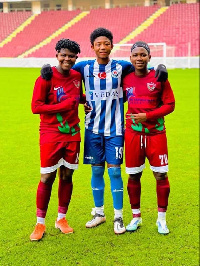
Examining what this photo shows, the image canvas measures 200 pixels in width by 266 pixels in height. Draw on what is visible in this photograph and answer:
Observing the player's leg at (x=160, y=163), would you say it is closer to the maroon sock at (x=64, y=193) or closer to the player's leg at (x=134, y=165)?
the player's leg at (x=134, y=165)

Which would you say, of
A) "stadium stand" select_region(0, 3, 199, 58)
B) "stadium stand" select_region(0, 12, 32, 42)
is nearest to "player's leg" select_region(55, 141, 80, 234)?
"stadium stand" select_region(0, 12, 32, 42)

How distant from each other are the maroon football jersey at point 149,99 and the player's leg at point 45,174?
0.59 meters

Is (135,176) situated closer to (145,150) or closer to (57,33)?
(145,150)

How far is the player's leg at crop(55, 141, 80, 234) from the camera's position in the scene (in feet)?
10.3

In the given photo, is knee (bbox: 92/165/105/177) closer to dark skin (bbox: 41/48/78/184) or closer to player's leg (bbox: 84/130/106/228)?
player's leg (bbox: 84/130/106/228)

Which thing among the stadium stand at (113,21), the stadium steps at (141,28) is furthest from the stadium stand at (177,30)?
the stadium stand at (113,21)

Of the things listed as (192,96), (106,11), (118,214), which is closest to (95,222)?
(118,214)

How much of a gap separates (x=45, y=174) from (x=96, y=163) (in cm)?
43

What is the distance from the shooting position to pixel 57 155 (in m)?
3.10

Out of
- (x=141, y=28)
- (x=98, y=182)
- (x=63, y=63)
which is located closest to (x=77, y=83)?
(x=63, y=63)

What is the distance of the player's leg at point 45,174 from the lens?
10.1 feet

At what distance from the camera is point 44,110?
298 centimetres

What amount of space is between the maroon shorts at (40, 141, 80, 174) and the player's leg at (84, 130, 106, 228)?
0.55ft

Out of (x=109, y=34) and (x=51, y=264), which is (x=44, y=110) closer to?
(x=109, y=34)
